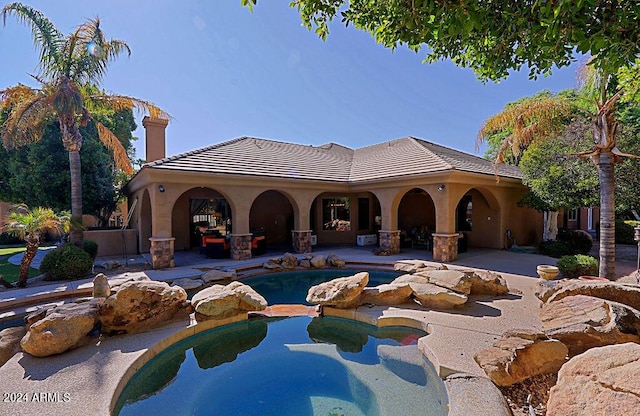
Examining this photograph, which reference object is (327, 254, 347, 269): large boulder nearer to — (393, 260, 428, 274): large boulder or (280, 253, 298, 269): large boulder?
(280, 253, 298, 269): large boulder

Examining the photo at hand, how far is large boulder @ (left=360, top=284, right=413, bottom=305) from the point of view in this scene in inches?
308

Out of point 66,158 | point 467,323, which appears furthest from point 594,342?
point 66,158

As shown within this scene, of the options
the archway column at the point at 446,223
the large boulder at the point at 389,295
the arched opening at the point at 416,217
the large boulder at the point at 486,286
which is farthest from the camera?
the arched opening at the point at 416,217

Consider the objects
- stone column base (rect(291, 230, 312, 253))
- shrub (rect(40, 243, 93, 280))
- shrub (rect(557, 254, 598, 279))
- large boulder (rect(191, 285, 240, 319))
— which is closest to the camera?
large boulder (rect(191, 285, 240, 319))

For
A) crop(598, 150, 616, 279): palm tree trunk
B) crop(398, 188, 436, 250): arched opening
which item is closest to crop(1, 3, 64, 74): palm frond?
crop(398, 188, 436, 250): arched opening

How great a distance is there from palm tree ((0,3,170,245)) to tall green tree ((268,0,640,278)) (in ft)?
32.9

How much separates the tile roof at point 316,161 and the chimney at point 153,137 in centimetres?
634

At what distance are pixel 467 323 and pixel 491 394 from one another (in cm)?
265

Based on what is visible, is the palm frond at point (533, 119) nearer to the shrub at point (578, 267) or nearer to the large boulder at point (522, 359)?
the shrub at point (578, 267)

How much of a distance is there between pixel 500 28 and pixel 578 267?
30.3ft

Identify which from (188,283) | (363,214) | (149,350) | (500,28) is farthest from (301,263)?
(500,28)

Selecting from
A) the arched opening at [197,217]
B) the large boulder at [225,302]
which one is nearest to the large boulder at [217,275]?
the large boulder at [225,302]

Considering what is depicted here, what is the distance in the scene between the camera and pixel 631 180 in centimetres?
1027

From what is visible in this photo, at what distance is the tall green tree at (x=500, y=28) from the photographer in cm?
366
